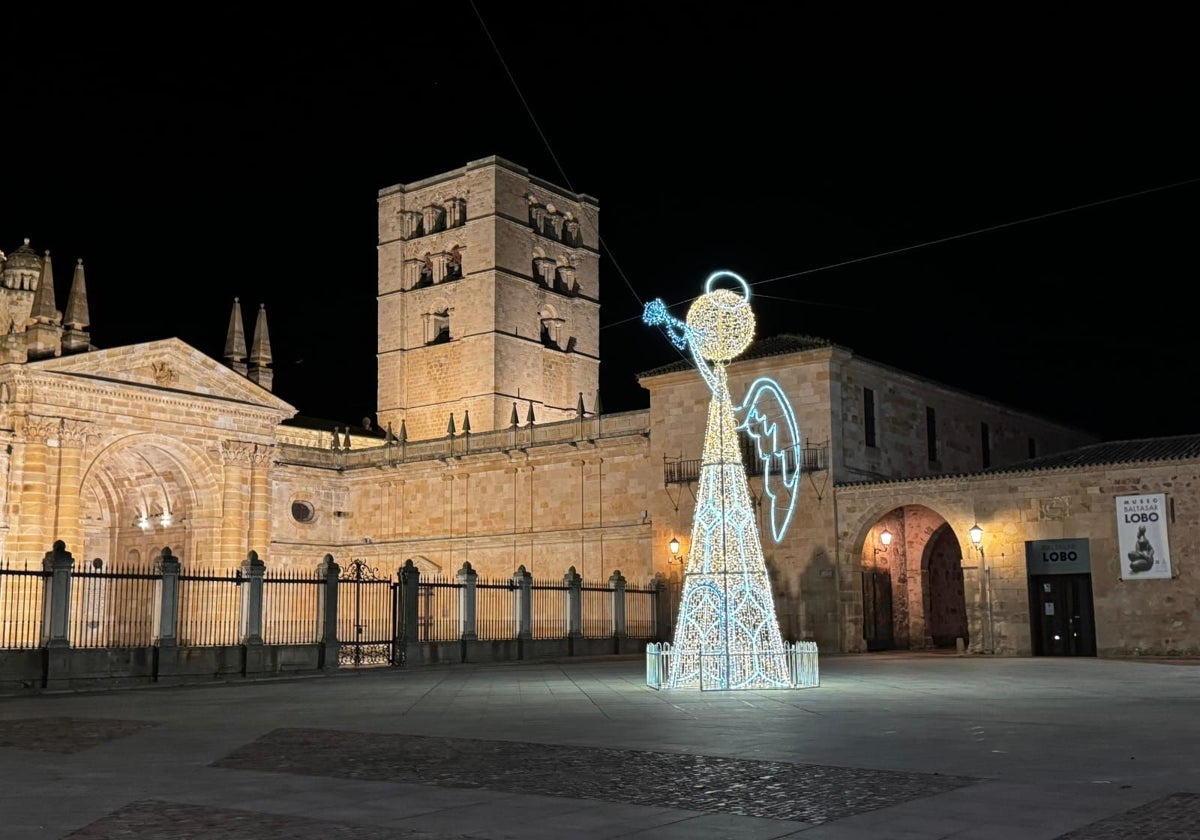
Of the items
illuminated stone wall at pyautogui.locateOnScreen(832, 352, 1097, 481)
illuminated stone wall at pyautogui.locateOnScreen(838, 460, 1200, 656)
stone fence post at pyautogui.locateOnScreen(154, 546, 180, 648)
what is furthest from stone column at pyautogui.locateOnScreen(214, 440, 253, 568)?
illuminated stone wall at pyautogui.locateOnScreen(838, 460, 1200, 656)

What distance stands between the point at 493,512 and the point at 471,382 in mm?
13742

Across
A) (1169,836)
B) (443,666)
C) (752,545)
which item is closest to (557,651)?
(443,666)

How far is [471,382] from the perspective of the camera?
190ft

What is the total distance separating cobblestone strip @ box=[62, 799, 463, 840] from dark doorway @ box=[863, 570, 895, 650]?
28772mm

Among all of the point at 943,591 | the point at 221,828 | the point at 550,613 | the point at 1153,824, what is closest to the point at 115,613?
the point at 550,613

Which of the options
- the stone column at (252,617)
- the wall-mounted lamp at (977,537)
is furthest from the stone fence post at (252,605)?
the wall-mounted lamp at (977,537)

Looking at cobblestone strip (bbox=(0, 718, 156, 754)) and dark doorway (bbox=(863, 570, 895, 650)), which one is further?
dark doorway (bbox=(863, 570, 895, 650))

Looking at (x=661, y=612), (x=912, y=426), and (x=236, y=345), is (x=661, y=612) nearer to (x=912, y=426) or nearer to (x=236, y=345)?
(x=912, y=426)

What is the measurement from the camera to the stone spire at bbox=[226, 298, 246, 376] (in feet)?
150

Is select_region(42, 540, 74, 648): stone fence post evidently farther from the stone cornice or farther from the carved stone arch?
the carved stone arch

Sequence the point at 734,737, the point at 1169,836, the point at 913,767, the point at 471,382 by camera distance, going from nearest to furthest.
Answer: the point at 1169,836
the point at 913,767
the point at 734,737
the point at 471,382

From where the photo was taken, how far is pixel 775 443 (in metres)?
36.0

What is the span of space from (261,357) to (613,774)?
130 ft

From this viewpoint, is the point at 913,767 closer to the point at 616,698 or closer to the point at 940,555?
the point at 616,698
